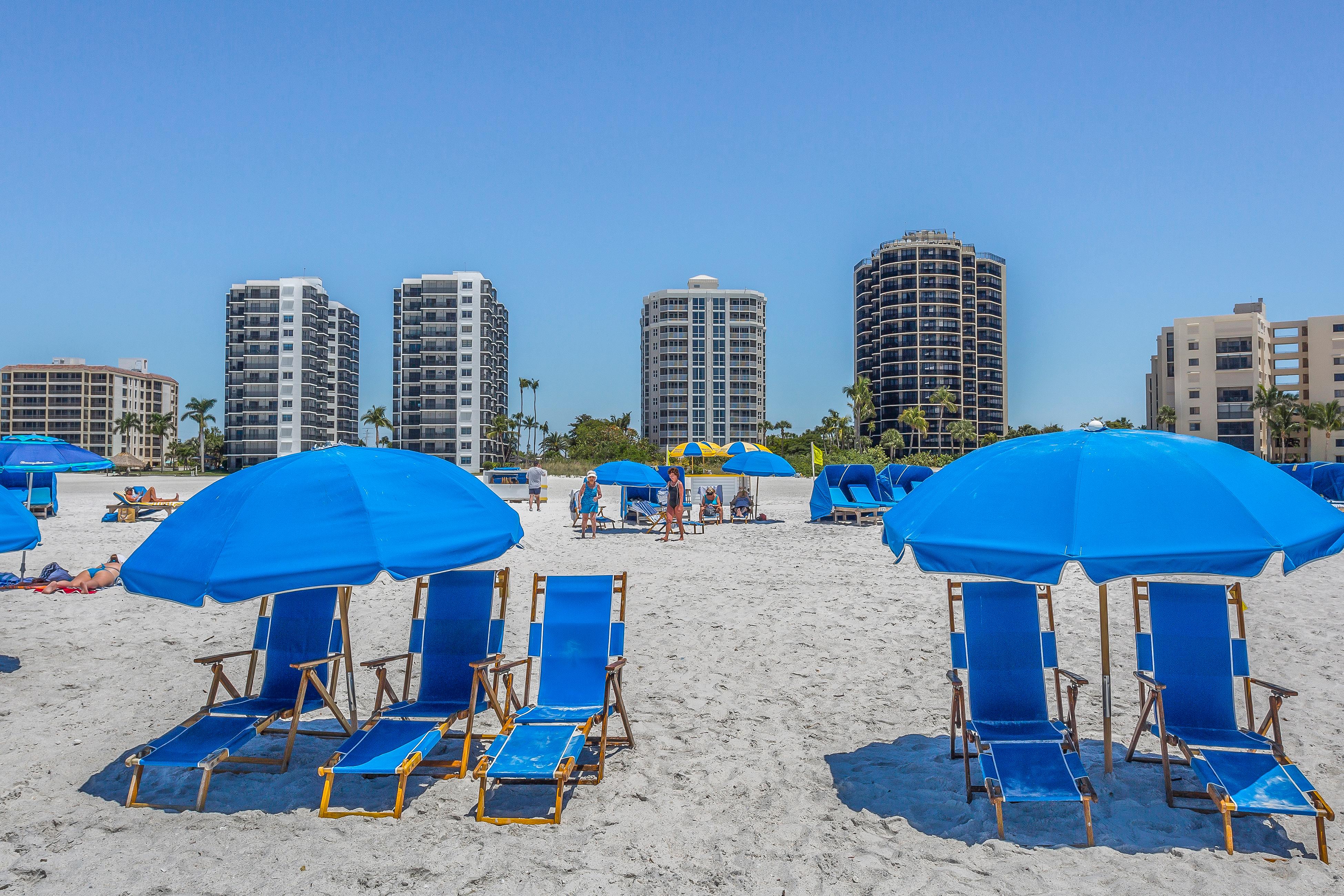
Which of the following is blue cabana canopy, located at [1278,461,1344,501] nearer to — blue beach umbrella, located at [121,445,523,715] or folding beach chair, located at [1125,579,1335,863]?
folding beach chair, located at [1125,579,1335,863]

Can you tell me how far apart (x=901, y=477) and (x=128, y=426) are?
13728cm

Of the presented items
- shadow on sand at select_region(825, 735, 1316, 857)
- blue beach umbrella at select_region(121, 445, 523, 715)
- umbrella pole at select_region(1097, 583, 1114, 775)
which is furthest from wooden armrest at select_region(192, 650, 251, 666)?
umbrella pole at select_region(1097, 583, 1114, 775)

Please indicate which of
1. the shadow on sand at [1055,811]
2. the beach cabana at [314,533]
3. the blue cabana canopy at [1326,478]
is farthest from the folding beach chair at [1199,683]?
the blue cabana canopy at [1326,478]

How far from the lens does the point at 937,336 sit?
98.9 metres

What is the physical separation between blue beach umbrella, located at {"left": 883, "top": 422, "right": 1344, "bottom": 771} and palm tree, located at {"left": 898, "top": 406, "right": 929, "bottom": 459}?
302ft

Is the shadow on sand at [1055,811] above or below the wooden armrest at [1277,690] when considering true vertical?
below

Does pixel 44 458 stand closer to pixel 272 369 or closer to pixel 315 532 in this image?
pixel 315 532

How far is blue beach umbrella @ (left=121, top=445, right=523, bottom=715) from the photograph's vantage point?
13.3ft

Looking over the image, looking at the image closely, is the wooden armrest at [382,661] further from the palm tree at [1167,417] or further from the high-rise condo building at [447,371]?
the palm tree at [1167,417]

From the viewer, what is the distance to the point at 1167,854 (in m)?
3.95

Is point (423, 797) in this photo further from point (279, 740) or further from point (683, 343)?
point (683, 343)

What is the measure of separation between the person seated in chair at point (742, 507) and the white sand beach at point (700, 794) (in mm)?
13497

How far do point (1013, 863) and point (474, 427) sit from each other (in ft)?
306

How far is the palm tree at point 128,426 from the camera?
412 feet
